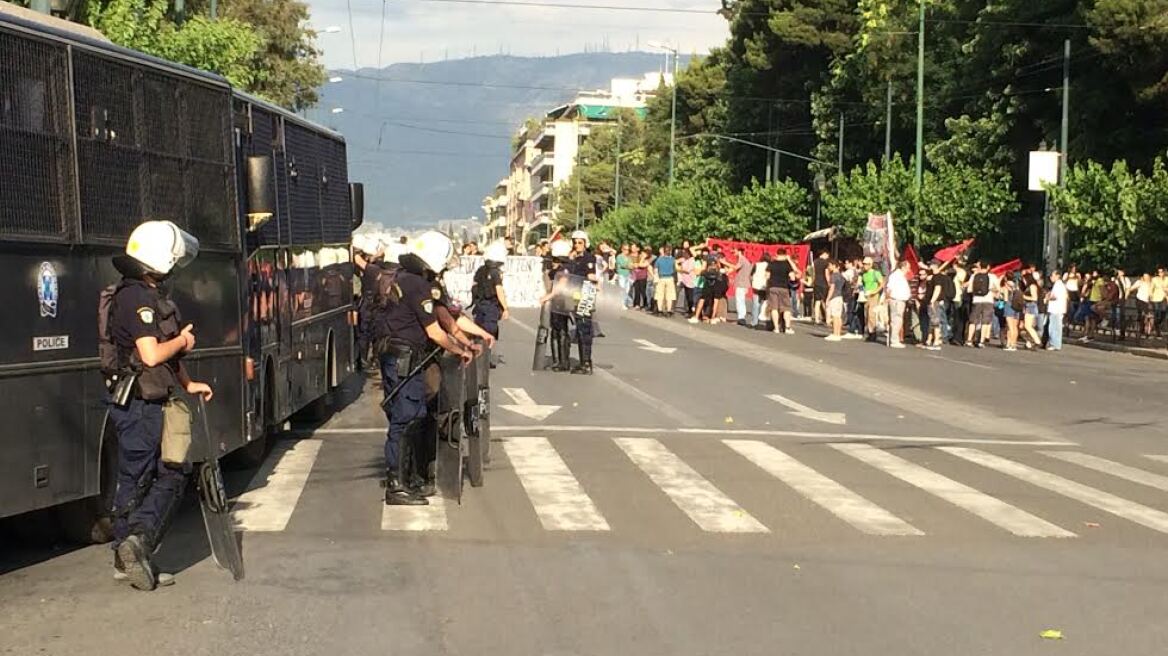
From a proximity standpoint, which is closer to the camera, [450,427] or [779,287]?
[450,427]

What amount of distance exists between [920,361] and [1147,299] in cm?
1327

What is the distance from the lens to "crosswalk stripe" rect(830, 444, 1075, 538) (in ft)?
33.5

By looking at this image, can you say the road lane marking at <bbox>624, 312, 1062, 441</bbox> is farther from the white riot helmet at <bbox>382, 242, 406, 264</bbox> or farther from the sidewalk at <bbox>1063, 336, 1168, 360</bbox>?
the sidewalk at <bbox>1063, 336, 1168, 360</bbox>

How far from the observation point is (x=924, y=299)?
108 ft

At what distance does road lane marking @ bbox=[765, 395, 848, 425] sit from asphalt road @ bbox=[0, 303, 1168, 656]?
0.10m

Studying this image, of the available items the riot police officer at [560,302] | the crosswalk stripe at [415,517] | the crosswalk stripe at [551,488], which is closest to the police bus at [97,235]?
the crosswalk stripe at [415,517]

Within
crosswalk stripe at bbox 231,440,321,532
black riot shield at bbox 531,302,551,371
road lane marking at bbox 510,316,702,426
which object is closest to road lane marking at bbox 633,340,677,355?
black riot shield at bbox 531,302,551,371

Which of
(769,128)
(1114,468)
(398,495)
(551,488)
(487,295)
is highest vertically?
(769,128)

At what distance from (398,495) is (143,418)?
3.07m

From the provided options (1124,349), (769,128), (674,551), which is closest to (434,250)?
(674,551)

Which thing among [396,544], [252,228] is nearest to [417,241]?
[252,228]

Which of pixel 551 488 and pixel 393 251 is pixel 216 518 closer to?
pixel 551 488

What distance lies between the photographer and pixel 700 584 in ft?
26.7

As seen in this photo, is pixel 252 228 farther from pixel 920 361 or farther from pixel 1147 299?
pixel 1147 299
